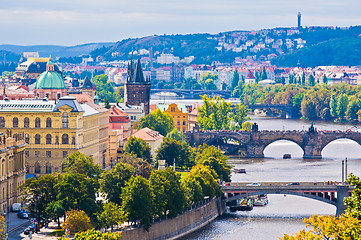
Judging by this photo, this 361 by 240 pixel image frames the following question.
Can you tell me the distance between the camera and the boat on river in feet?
253

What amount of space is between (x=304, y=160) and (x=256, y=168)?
11.0 metres

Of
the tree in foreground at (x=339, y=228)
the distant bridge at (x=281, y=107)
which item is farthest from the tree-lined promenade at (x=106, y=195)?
the distant bridge at (x=281, y=107)

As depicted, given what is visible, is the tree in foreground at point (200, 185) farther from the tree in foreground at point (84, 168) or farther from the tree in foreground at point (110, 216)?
the tree in foreground at point (110, 216)

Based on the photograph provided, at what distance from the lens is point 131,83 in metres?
125

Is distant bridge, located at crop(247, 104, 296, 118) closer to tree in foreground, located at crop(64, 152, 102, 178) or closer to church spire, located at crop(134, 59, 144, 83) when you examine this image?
church spire, located at crop(134, 59, 144, 83)

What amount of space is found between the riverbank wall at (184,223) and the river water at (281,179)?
0.55m

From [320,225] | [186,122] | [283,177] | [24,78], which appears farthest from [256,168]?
[24,78]

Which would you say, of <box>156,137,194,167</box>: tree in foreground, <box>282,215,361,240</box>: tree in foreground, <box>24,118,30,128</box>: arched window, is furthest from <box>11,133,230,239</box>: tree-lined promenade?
<box>282,215,361,240</box>: tree in foreground

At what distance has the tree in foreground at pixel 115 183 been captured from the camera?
2499 inches

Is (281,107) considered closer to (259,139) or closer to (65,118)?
(259,139)

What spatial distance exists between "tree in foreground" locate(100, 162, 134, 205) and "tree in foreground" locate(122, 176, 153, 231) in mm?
2466

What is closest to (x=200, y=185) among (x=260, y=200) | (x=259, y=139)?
(x=260, y=200)

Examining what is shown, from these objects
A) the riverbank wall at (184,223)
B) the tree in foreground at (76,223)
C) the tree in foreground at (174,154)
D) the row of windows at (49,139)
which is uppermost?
the row of windows at (49,139)

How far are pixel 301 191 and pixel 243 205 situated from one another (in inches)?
196
